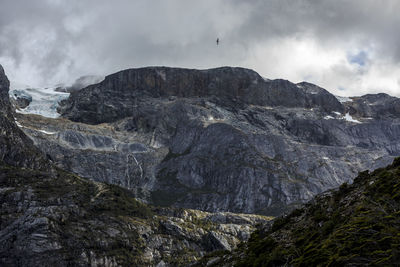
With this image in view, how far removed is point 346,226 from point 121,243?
123730mm

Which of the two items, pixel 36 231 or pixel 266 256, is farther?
pixel 36 231

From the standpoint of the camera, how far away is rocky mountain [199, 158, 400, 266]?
1989cm

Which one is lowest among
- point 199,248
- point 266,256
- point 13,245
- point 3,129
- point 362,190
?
point 199,248

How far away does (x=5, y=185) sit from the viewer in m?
150

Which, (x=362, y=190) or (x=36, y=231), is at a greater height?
(x=362, y=190)

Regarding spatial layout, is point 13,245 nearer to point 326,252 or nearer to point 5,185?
point 5,185

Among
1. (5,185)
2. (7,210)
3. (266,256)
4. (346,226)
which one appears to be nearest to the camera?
(346,226)

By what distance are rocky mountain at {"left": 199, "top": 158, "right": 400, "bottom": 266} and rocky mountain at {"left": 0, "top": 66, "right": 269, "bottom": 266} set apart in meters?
93.5

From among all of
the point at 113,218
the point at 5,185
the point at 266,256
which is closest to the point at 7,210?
the point at 5,185

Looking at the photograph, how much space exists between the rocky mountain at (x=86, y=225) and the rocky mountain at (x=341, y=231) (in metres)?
93.5

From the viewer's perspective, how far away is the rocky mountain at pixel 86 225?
116312 millimetres

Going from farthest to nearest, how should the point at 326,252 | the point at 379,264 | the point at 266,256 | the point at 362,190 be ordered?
1. the point at 362,190
2. the point at 266,256
3. the point at 326,252
4. the point at 379,264

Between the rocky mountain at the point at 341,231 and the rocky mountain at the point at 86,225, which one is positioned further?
the rocky mountain at the point at 86,225

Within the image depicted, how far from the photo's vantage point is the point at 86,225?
13612 centimetres
